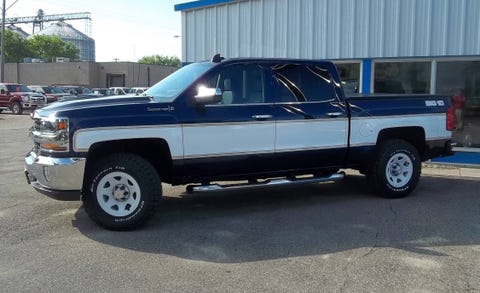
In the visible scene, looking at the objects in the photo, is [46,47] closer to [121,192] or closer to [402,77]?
[402,77]

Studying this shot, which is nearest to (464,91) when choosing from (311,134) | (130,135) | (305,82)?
(305,82)

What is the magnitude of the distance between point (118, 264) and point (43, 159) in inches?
66.2

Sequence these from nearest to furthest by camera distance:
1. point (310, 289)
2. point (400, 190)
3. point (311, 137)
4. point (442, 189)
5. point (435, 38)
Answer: point (310, 289) → point (311, 137) → point (400, 190) → point (442, 189) → point (435, 38)

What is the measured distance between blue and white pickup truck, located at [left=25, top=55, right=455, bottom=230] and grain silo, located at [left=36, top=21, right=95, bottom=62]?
109575 millimetres

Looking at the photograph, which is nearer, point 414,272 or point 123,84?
point 414,272

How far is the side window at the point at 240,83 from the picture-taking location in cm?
668

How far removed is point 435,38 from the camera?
35.6 ft

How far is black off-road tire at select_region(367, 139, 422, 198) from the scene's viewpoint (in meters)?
7.73

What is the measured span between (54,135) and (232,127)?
2.10 m

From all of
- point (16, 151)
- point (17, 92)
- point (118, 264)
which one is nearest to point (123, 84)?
point (17, 92)

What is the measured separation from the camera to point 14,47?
8806 centimetres

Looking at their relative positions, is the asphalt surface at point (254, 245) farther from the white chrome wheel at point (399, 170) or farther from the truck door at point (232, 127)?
the truck door at point (232, 127)

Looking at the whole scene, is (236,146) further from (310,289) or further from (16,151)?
(16,151)

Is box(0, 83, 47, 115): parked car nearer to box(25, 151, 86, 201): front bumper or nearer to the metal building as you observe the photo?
the metal building
